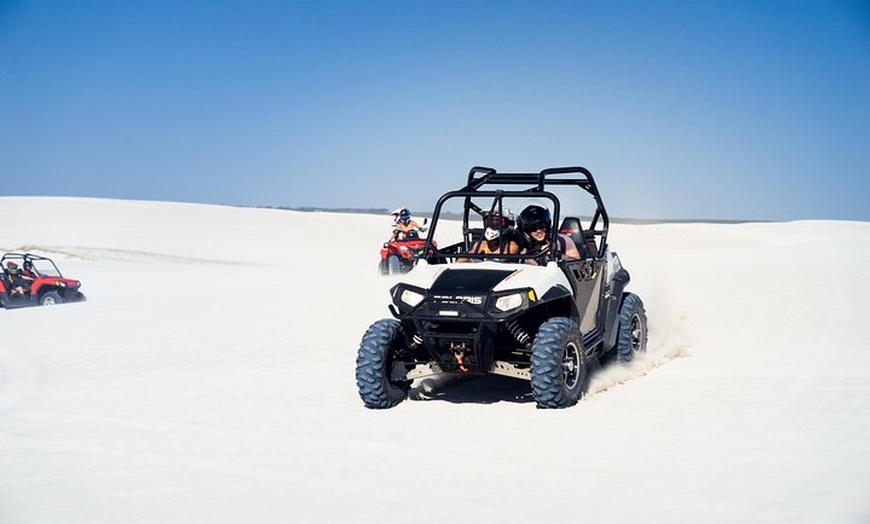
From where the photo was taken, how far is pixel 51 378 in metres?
9.76

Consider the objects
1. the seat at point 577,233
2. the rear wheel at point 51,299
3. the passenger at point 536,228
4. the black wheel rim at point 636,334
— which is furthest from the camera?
the rear wheel at point 51,299

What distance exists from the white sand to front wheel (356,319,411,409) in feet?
0.51

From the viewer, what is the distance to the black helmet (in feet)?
27.7

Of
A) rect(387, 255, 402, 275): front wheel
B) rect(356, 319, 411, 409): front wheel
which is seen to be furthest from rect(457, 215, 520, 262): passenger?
rect(387, 255, 402, 275): front wheel

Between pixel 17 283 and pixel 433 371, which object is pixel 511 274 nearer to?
pixel 433 371

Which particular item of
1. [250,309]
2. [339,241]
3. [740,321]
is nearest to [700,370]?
[740,321]

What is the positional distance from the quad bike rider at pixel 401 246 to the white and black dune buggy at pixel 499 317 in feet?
38.9

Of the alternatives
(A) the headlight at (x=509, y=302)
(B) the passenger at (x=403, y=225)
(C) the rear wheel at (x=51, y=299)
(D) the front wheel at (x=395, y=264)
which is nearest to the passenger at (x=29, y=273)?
(C) the rear wheel at (x=51, y=299)

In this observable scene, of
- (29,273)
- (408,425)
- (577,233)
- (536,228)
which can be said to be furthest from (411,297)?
(29,273)

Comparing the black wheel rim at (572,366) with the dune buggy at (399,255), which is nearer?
the black wheel rim at (572,366)

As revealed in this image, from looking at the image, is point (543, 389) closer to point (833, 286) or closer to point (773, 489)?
point (773, 489)

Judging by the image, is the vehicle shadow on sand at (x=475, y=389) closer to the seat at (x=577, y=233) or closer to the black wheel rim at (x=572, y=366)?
the black wheel rim at (x=572, y=366)

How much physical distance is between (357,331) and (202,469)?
251 inches

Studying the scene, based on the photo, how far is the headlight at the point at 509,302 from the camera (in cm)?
709
